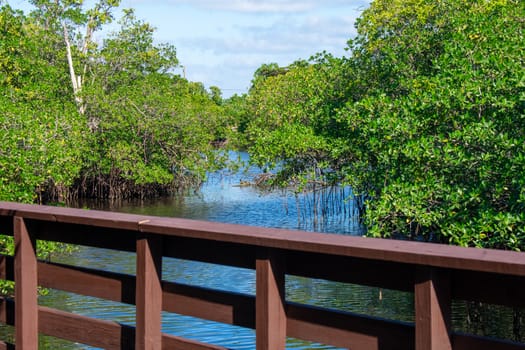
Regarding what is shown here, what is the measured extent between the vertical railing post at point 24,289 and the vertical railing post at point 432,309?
1.76 meters

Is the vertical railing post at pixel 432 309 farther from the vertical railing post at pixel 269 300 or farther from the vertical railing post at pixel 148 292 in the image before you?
the vertical railing post at pixel 148 292

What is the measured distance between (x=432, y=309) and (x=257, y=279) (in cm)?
60

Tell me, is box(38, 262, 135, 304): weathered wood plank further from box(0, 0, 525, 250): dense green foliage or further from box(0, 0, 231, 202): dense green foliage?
box(0, 0, 231, 202): dense green foliage

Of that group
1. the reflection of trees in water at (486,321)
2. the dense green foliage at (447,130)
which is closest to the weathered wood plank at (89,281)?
the dense green foliage at (447,130)

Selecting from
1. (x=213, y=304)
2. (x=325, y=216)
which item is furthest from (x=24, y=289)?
(x=325, y=216)

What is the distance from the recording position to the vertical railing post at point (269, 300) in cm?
235

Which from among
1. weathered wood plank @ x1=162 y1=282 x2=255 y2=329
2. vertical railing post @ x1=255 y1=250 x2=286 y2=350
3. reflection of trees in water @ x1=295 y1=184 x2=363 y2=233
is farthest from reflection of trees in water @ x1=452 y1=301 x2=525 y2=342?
vertical railing post @ x1=255 y1=250 x2=286 y2=350

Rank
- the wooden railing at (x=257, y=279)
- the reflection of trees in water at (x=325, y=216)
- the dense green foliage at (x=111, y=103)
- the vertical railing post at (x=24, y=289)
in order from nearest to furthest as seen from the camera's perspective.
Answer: the wooden railing at (x=257, y=279) < the vertical railing post at (x=24, y=289) < the reflection of trees in water at (x=325, y=216) < the dense green foliage at (x=111, y=103)

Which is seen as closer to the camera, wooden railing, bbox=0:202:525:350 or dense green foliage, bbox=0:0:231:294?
wooden railing, bbox=0:202:525:350

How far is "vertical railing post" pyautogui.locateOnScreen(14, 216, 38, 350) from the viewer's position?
3100mm

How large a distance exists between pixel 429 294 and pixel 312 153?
18.5 metres

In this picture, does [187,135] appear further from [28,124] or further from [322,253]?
[322,253]

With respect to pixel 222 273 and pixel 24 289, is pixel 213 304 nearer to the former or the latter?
pixel 24 289

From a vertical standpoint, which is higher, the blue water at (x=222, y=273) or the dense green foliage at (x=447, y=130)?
the dense green foliage at (x=447, y=130)
